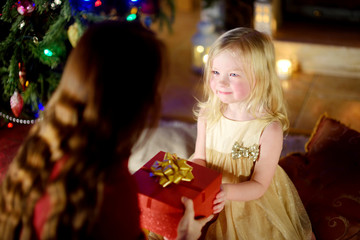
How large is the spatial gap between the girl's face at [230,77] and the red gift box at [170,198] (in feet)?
0.85

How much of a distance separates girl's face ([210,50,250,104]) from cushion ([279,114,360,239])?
617mm

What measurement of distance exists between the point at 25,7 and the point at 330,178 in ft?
4.47

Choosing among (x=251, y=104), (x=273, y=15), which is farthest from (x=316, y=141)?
(x=273, y=15)

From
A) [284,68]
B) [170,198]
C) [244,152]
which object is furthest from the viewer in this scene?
[284,68]

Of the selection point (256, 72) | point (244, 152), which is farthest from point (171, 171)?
point (256, 72)

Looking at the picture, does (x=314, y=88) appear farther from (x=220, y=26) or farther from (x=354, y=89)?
(x=220, y=26)

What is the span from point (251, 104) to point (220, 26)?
186 cm

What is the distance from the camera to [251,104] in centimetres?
147

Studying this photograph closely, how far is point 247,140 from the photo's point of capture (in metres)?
1.47

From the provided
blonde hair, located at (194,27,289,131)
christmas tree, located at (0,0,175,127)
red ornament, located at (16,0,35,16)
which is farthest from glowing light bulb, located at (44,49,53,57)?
blonde hair, located at (194,27,289,131)

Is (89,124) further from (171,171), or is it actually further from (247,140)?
(247,140)

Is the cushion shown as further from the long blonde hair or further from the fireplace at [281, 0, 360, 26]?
the fireplace at [281, 0, 360, 26]

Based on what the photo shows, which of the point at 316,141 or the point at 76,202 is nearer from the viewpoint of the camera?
the point at 76,202

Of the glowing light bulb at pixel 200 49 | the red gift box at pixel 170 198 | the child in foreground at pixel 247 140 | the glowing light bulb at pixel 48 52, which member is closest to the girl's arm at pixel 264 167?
the child in foreground at pixel 247 140
